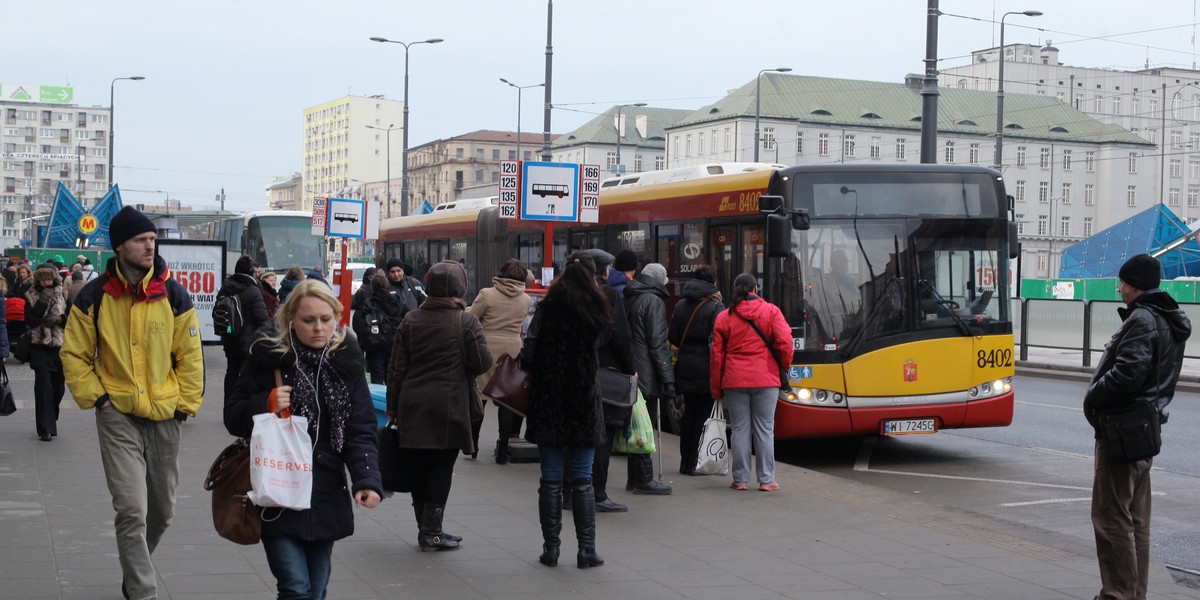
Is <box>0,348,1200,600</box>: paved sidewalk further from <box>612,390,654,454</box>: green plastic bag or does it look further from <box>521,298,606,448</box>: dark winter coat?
<box>521,298,606,448</box>: dark winter coat

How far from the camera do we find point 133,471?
5.56 meters

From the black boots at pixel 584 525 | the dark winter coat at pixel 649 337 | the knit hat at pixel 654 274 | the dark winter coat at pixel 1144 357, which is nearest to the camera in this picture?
the dark winter coat at pixel 1144 357

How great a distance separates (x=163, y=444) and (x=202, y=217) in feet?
187

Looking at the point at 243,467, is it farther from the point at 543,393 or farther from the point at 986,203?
the point at 986,203

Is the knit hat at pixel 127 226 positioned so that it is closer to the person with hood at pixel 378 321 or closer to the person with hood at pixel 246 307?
the person with hood at pixel 246 307

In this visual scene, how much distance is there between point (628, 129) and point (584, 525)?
118 meters

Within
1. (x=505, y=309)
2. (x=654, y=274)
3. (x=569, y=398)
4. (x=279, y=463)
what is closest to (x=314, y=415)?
(x=279, y=463)

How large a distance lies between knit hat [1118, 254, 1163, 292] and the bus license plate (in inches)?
217

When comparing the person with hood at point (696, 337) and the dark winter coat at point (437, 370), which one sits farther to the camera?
the person with hood at point (696, 337)

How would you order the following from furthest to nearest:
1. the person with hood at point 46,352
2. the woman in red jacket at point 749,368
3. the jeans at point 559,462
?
the person with hood at point 46,352, the woman in red jacket at point 749,368, the jeans at point 559,462

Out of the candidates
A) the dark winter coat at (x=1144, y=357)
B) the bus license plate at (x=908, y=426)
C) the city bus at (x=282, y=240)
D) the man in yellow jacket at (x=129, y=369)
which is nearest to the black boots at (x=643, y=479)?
the bus license plate at (x=908, y=426)

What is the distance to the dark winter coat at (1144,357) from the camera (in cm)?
605

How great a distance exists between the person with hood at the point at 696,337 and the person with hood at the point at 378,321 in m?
4.38

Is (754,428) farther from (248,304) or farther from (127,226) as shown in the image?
(127,226)
